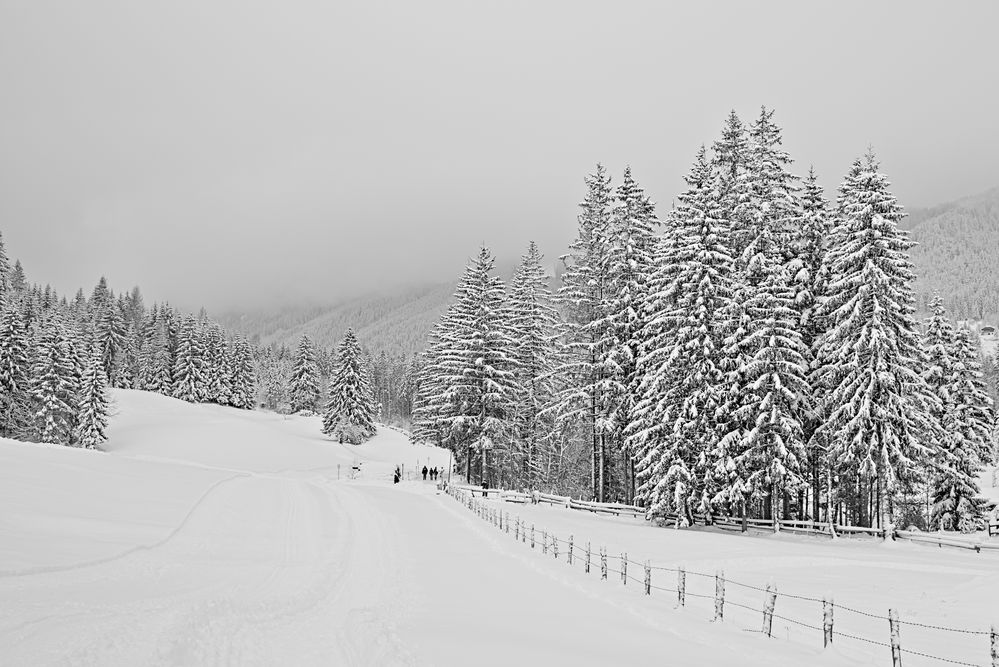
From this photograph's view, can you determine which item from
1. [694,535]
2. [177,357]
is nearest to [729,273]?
[694,535]

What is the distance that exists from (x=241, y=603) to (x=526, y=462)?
46756 mm

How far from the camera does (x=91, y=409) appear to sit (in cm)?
6406

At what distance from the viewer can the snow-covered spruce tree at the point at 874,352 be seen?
30.0 metres

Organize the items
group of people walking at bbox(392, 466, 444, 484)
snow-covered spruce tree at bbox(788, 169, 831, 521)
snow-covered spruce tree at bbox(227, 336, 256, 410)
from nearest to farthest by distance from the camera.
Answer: snow-covered spruce tree at bbox(788, 169, 831, 521)
group of people walking at bbox(392, 466, 444, 484)
snow-covered spruce tree at bbox(227, 336, 256, 410)

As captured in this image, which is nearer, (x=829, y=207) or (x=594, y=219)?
(x=829, y=207)

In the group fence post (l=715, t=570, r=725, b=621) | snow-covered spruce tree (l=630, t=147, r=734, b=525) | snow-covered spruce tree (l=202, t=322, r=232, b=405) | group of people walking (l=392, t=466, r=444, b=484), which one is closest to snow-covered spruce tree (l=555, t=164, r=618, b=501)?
snow-covered spruce tree (l=630, t=147, r=734, b=525)

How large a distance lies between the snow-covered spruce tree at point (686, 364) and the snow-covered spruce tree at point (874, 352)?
5283 millimetres

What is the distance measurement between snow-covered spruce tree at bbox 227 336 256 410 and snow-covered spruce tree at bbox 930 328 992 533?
93.5m

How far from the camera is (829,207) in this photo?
3691cm

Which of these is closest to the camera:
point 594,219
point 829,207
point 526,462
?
point 829,207

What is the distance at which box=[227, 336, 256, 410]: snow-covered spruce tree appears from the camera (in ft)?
344

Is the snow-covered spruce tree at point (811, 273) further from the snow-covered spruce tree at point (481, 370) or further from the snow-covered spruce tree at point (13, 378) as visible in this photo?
the snow-covered spruce tree at point (13, 378)

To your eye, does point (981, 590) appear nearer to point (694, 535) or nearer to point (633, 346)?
point (694, 535)

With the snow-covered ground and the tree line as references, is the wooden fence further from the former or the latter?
the tree line
